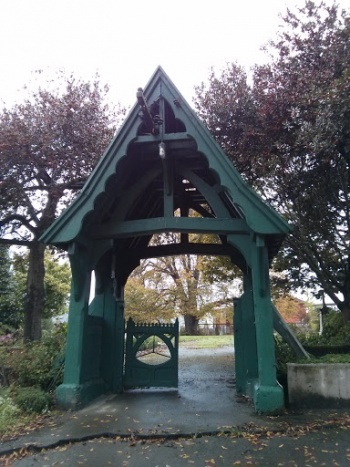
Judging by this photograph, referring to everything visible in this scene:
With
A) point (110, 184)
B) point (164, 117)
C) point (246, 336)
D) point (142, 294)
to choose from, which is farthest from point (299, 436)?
point (142, 294)

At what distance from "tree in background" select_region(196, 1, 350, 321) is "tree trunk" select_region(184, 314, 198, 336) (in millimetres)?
23341

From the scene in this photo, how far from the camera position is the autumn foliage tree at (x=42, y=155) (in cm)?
1232

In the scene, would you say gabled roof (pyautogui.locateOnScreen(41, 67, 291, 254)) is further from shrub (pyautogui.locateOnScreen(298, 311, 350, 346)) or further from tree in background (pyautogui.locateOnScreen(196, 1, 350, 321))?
shrub (pyautogui.locateOnScreen(298, 311, 350, 346))

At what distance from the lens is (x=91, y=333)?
7.87 meters

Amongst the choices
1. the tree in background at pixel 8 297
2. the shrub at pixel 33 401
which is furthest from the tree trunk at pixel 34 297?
the tree in background at pixel 8 297

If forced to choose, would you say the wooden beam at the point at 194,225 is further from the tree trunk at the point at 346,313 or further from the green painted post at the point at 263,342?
the tree trunk at the point at 346,313

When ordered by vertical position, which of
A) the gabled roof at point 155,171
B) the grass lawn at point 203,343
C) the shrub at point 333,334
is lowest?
the grass lawn at point 203,343

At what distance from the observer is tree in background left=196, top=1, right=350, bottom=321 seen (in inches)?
379

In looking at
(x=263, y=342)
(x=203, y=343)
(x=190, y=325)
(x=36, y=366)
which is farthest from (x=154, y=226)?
(x=190, y=325)

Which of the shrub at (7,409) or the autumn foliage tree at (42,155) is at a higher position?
the autumn foliage tree at (42,155)

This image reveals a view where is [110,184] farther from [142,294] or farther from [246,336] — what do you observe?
[142,294]

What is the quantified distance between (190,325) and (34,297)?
2523 cm

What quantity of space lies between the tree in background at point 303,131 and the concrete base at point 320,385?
5214mm

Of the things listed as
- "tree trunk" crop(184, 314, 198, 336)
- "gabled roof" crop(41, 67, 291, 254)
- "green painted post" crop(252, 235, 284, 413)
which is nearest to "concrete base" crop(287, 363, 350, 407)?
"green painted post" crop(252, 235, 284, 413)
